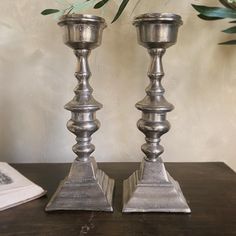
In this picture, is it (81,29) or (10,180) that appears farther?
(10,180)

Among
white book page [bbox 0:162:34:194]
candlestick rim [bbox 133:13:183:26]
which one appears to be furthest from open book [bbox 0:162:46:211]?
candlestick rim [bbox 133:13:183:26]

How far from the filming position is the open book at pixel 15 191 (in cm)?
60

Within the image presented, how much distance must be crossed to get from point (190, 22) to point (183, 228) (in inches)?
23.2

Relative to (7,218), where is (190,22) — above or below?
above

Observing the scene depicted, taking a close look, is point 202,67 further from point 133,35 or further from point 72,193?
point 72,193

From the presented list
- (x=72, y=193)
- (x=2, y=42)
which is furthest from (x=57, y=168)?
(x=2, y=42)

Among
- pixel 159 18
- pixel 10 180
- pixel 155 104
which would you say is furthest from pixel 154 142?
pixel 10 180

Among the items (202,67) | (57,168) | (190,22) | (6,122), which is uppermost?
(190,22)

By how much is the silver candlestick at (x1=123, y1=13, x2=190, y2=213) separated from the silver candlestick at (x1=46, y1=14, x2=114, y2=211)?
0.07 meters

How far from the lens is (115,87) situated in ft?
2.90

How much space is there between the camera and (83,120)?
0.58 metres

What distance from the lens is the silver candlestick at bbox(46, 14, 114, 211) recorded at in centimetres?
56

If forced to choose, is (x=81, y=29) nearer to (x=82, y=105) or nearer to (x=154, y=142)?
(x=82, y=105)

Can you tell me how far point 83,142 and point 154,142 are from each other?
0.48ft
